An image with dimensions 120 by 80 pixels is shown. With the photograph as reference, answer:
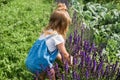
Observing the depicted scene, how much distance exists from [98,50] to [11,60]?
130 cm

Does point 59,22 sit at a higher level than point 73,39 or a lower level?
higher

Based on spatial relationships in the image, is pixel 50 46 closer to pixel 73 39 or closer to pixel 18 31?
pixel 73 39

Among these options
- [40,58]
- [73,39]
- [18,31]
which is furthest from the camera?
[18,31]

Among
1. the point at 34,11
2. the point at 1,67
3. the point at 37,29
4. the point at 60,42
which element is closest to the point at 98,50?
the point at 60,42

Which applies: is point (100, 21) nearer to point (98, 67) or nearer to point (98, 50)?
point (98, 50)

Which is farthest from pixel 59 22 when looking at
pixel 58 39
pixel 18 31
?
pixel 18 31

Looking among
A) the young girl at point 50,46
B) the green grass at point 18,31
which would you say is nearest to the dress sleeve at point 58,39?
the young girl at point 50,46

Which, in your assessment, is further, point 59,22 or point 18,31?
point 18,31

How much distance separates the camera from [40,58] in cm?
464

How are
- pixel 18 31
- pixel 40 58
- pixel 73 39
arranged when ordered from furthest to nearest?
1. pixel 18 31
2. pixel 73 39
3. pixel 40 58

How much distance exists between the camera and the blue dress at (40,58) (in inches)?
182

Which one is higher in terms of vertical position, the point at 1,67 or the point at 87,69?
the point at 87,69

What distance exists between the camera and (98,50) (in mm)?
4625

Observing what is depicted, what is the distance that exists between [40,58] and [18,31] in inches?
77.7
